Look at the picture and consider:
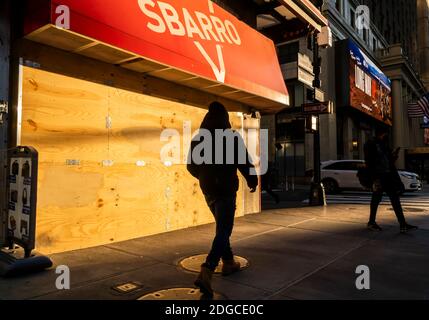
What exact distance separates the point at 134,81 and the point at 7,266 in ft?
10.9

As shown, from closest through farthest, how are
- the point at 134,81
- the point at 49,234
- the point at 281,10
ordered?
the point at 49,234 → the point at 134,81 → the point at 281,10

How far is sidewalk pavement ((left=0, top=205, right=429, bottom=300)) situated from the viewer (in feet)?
11.6

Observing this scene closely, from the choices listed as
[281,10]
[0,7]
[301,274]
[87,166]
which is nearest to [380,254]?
[301,274]

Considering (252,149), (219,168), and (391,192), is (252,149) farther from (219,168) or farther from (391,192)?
(219,168)

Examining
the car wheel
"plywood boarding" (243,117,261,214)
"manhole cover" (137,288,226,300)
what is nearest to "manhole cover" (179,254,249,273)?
"manhole cover" (137,288,226,300)

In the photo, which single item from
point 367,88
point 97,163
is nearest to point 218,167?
point 97,163

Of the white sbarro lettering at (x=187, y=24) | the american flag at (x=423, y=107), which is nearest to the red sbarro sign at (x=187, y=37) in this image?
the white sbarro lettering at (x=187, y=24)

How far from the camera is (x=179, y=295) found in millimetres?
3387

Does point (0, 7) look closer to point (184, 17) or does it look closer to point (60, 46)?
point (60, 46)

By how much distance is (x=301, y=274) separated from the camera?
4102 mm

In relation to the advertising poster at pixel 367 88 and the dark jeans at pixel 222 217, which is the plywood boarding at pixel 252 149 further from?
the advertising poster at pixel 367 88

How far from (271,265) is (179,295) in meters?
1.51

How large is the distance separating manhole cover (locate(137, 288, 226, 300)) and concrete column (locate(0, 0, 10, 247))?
236 centimetres

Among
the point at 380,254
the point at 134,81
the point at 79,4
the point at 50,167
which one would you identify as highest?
the point at 79,4
